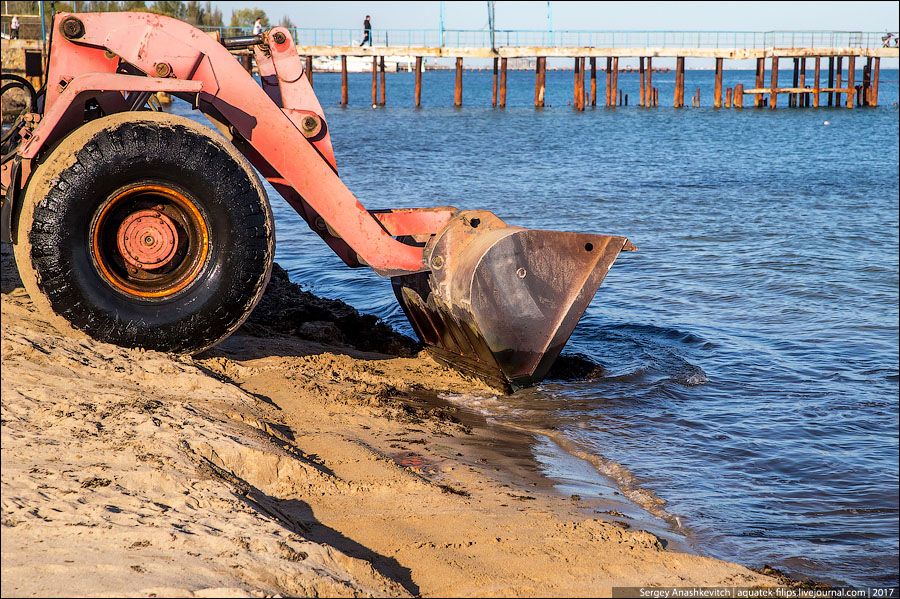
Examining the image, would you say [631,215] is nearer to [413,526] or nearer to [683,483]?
[683,483]

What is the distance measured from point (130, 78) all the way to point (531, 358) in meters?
3.30

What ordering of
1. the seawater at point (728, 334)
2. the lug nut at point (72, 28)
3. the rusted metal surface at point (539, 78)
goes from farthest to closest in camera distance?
the rusted metal surface at point (539, 78), the lug nut at point (72, 28), the seawater at point (728, 334)

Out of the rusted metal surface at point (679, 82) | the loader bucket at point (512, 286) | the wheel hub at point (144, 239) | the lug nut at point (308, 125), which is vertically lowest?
the loader bucket at point (512, 286)

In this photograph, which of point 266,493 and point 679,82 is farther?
point 679,82

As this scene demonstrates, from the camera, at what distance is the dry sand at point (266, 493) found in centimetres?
370

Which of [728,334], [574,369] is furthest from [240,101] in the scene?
[728,334]

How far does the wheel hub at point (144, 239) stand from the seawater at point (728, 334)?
260 cm

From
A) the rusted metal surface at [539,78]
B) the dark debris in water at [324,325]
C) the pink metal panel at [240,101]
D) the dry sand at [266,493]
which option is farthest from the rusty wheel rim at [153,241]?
the rusted metal surface at [539,78]

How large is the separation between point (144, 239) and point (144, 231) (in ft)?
0.17

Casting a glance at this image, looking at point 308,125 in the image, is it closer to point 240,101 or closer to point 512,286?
point 240,101

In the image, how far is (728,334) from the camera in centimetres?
1054

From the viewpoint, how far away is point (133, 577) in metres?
3.43

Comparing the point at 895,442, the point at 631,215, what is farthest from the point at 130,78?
the point at 631,215

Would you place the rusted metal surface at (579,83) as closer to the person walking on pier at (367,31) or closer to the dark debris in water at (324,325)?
the person walking on pier at (367,31)
